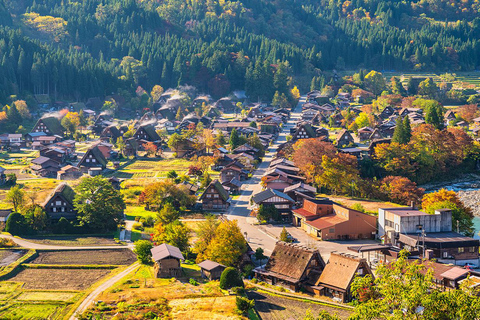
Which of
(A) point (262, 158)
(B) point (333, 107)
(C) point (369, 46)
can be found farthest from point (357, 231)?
(C) point (369, 46)

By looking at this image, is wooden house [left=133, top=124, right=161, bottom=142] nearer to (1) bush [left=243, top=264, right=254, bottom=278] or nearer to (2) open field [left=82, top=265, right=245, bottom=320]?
(2) open field [left=82, top=265, right=245, bottom=320]

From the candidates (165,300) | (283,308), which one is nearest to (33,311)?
(165,300)

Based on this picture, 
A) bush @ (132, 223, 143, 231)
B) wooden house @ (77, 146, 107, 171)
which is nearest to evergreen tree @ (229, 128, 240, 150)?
wooden house @ (77, 146, 107, 171)

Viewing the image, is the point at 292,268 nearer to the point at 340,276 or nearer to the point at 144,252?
the point at 340,276

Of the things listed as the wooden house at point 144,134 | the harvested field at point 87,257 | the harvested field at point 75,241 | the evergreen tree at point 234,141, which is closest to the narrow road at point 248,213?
the evergreen tree at point 234,141

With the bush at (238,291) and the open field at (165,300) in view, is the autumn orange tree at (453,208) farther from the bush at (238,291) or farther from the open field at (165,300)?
the open field at (165,300)
